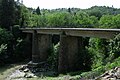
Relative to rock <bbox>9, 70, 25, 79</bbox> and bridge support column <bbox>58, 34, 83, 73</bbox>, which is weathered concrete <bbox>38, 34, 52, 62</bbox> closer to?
rock <bbox>9, 70, 25, 79</bbox>

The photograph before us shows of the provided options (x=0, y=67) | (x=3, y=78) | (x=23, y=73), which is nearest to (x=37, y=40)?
(x=0, y=67)

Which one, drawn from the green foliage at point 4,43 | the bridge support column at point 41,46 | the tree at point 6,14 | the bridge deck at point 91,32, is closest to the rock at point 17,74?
the bridge deck at point 91,32

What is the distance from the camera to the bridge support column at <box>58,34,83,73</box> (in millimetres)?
45594

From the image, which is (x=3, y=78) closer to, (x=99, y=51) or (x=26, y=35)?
(x=99, y=51)

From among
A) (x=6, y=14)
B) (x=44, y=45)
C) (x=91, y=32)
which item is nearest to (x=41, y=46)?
(x=44, y=45)

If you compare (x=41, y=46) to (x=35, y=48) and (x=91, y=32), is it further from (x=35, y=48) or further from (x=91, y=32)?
(x=91, y=32)

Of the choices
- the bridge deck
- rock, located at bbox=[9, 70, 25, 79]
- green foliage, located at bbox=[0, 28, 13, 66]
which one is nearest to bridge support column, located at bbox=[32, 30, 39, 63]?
green foliage, located at bbox=[0, 28, 13, 66]

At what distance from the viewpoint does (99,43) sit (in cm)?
5350

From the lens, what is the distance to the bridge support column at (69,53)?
4559cm

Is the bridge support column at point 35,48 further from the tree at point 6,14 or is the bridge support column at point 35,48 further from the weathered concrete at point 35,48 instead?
the tree at point 6,14

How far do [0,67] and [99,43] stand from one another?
21249mm

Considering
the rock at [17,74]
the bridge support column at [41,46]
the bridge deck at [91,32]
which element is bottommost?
the rock at [17,74]

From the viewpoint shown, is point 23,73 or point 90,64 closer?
point 90,64

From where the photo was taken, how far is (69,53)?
1817 inches
